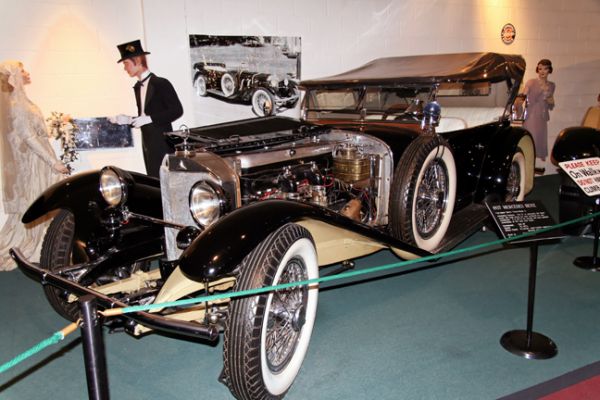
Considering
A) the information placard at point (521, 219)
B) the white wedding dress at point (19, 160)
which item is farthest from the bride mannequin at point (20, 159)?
the information placard at point (521, 219)

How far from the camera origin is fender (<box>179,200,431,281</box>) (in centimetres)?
207

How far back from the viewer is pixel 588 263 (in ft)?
13.8

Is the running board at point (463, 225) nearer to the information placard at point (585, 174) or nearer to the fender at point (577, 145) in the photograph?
the information placard at point (585, 174)

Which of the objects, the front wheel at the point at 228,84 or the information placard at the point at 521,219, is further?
the front wheel at the point at 228,84

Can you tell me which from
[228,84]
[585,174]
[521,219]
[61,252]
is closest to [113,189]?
[61,252]

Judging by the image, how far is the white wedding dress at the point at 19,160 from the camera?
4.26 metres

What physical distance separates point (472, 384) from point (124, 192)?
2.35 m

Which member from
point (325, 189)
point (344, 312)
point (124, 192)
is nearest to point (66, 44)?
point (124, 192)

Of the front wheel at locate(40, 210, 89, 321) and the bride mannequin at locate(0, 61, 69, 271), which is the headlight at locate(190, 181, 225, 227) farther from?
the bride mannequin at locate(0, 61, 69, 271)

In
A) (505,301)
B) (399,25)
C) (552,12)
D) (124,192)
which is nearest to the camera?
(124,192)

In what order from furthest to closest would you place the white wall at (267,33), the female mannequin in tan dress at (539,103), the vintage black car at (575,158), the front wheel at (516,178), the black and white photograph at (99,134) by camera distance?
the female mannequin in tan dress at (539,103) < the front wheel at (516,178) < the black and white photograph at (99,134) < the white wall at (267,33) < the vintage black car at (575,158)

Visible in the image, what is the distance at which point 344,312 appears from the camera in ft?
11.3

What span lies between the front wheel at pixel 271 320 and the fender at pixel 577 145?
3.20 metres

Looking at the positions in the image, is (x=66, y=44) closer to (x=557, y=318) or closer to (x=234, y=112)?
(x=234, y=112)
